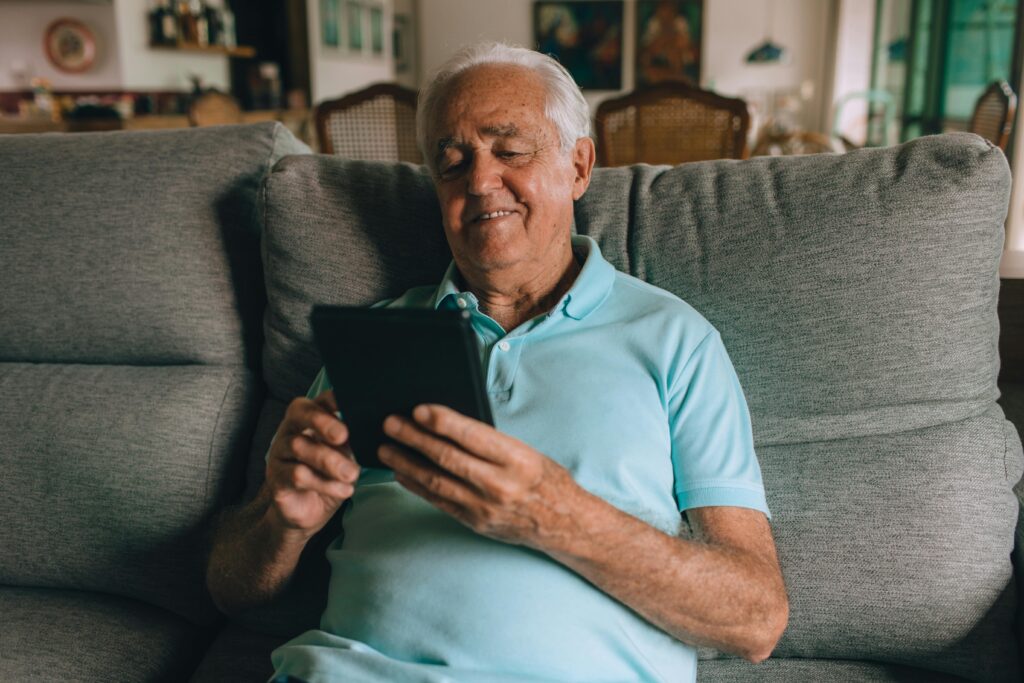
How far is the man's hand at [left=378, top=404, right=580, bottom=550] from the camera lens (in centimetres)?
74

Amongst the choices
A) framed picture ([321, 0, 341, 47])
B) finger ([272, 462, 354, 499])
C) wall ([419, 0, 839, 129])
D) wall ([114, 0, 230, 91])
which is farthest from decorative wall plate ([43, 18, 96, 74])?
finger ([272, 462, 354, 499])

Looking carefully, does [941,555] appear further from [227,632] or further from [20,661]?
[20,661]

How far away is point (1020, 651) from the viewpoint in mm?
1059

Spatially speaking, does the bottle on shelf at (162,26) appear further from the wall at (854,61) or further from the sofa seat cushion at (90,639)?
the wall at (854,61)

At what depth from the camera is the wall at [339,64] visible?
22.1ft

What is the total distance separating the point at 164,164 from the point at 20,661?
2.58 ft

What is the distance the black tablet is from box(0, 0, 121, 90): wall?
5.39 metres

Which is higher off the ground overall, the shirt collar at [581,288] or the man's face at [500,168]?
the man's face at [500,168]

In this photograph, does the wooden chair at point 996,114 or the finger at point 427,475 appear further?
the wooden chair at point 996,114

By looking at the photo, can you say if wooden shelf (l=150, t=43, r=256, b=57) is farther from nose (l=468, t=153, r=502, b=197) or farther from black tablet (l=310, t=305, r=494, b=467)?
black tablet (l=310, t=305, r=494, b=467)

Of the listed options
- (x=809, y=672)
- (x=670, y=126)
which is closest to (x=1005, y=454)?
(x=809, y=672)

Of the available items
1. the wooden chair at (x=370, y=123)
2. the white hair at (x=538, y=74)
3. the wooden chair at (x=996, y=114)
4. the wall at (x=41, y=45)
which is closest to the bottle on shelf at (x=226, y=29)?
the wall at (x=41, y=45)

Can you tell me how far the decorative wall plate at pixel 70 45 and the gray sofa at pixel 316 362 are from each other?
455 centimetres

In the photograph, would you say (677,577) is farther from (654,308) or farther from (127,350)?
(127,350)
